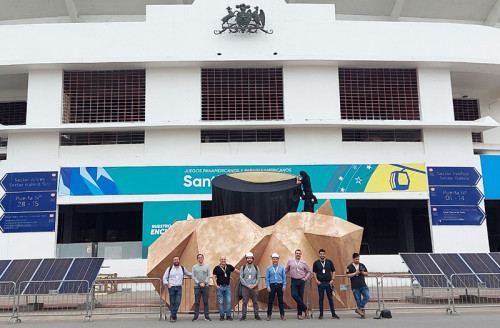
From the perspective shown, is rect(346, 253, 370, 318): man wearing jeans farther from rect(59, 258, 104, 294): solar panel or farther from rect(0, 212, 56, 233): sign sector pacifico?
rect(0, 212, 56, 233): sign sector pacifico

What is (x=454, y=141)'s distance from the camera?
24.8m

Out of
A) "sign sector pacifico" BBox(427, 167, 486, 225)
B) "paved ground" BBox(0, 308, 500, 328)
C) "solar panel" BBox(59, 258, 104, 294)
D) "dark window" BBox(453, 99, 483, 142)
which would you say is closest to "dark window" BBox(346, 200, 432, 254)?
"dark window" BBox(453, 99, 483, 142)

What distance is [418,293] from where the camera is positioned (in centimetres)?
1598

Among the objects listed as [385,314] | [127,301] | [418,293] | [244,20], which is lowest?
[418,293]

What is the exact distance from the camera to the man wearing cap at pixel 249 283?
415 inches

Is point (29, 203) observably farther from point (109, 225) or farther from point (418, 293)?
point (418, 293)

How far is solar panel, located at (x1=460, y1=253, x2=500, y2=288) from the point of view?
12.1 meters

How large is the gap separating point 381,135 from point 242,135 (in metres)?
7.55

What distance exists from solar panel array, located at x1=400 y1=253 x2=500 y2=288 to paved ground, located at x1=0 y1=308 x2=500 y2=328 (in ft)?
2.41

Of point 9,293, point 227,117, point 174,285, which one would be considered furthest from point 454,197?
point 9,293

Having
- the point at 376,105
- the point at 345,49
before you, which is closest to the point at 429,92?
the point at 376,105

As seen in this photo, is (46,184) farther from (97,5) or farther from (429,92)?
(429,92)

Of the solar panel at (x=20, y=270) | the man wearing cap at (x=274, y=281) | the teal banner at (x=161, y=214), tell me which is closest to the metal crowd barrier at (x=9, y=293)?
the solar panel at (x=20, y=270)

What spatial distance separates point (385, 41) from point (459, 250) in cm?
1138
